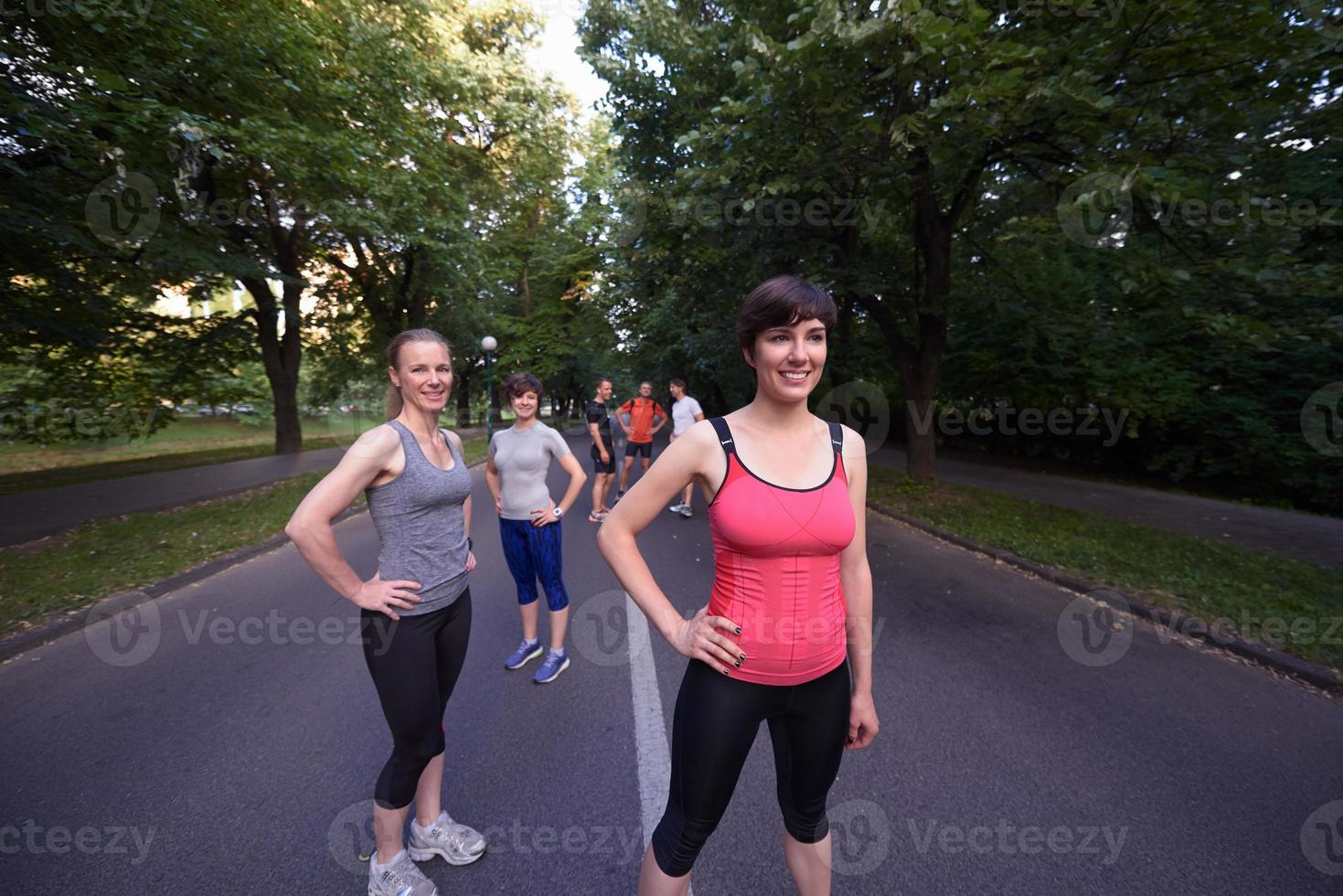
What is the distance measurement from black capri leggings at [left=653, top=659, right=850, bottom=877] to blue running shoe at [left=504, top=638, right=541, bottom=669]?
2.62 m

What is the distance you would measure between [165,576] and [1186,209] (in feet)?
39.5

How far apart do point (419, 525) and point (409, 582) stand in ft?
0.76

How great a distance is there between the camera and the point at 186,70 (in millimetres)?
8500

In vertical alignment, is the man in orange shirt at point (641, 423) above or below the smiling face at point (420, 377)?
below

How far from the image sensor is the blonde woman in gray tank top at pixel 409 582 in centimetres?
198

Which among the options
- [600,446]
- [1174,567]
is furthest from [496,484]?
[1174,567]

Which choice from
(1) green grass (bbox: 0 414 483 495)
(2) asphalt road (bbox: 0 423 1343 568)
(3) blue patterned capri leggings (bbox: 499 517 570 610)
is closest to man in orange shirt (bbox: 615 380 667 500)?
(1) green grass (bbox: 0 414 483 495)

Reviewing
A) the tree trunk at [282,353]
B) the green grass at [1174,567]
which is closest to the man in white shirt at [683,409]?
the green grass at [1174,567]

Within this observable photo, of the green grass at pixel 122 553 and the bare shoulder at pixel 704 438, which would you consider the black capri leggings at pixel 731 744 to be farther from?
the green grass at pixel 122 553

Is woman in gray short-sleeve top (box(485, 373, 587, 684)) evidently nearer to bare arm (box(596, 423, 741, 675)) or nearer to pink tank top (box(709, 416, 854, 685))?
bare arm (box(596, 423, 741, 675))

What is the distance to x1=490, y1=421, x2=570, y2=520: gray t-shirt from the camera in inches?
153

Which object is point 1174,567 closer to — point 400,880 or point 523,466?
point 523,466

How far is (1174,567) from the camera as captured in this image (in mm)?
6188

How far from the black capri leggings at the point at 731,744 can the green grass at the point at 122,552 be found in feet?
20.2
